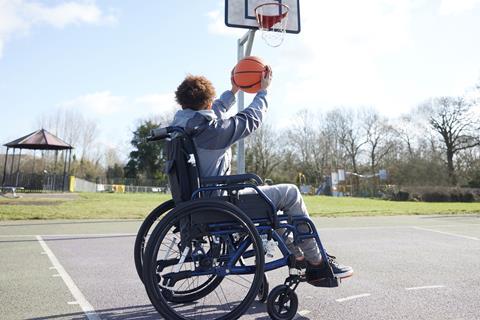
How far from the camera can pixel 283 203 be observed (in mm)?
3160

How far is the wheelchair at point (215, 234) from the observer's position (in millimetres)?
2748

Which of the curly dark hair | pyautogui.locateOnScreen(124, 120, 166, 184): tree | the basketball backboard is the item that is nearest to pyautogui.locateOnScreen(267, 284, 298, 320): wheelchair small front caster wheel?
the curly dark hair

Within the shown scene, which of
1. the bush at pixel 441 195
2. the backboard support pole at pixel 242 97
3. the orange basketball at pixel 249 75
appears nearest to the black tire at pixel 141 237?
the orange basketball at pixel 249 75

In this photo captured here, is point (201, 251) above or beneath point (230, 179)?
beneath

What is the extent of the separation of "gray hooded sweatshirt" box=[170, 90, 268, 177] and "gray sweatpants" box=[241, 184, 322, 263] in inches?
12.3

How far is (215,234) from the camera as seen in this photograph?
9.43 feet

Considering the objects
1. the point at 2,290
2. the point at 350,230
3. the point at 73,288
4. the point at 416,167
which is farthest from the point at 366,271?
the point at 416,167

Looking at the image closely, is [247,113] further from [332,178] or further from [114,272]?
[332,178]

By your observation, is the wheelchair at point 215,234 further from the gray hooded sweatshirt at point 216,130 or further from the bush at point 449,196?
the bush at point 449,196

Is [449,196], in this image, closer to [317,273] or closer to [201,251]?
[317,273]

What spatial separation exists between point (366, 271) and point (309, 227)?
2196 mm

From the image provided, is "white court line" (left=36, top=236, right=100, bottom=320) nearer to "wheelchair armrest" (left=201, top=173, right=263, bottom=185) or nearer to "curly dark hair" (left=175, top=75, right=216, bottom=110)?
"wheelchair armrest" (left=201, top=173, right=263, bottom=185)

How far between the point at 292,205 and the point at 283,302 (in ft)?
2.38

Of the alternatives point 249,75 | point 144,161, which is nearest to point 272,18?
point 249,75
